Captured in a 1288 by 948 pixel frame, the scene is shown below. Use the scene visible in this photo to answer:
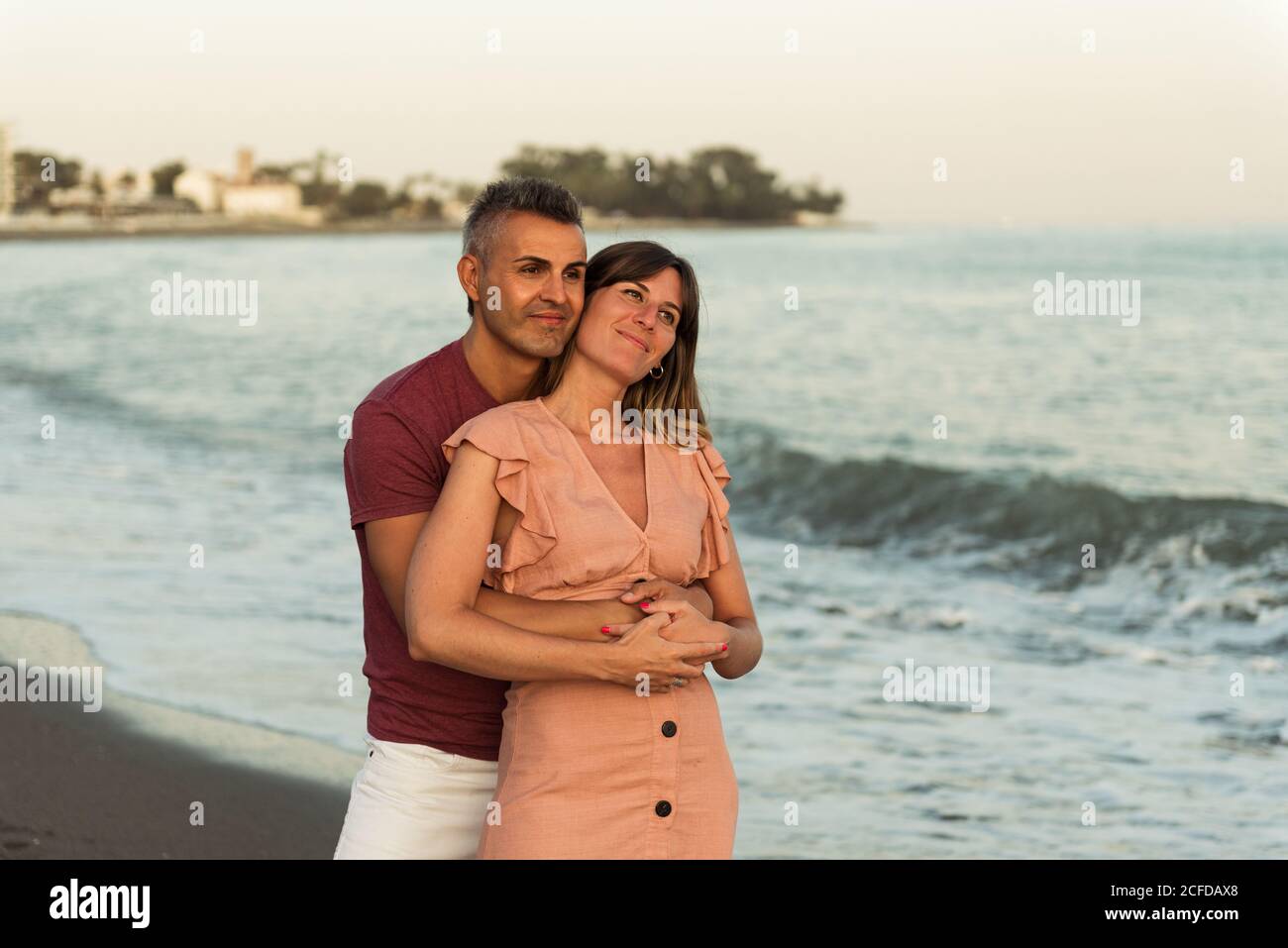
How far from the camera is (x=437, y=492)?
306cm

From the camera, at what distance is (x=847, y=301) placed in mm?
36562

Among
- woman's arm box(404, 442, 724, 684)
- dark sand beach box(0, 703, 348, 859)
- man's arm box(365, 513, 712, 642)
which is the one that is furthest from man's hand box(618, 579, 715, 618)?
dark sand beach box(0, 703, 348, 859)

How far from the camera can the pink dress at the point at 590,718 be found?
2873mm

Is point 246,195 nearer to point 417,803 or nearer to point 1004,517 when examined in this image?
point 1004,517

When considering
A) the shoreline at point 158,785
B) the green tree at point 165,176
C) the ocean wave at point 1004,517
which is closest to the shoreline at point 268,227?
the green tree at point 165,176

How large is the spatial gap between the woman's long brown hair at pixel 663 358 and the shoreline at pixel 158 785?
2.56 m

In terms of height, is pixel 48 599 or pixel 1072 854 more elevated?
pixel 48 599

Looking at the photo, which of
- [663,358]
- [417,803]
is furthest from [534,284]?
[417,803]

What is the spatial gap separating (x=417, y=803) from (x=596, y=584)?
64 cm

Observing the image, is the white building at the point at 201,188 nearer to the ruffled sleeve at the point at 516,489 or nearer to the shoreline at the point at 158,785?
the shoreline at the point at 158,785
